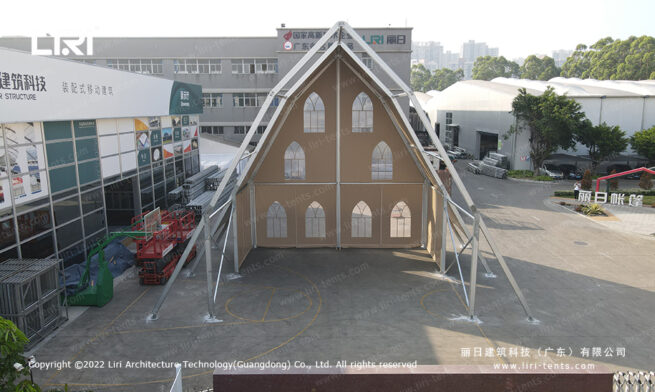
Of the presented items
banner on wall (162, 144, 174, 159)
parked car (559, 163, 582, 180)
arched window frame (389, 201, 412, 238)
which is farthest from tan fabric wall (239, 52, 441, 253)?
parked car (559, 163, 582, 180)

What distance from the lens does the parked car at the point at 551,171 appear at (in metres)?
49.3

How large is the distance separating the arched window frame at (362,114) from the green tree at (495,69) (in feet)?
475

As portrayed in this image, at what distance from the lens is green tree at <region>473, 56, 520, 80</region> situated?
155625 millimetres

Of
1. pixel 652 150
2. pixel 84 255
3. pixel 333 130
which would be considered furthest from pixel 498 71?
pixel 84 255

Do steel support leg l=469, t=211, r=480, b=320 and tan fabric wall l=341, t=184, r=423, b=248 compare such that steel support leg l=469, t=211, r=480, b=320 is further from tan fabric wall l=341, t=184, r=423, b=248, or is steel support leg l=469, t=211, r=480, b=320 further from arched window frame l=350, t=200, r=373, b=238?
arched window frame l=350, t=200, r=373, b=238

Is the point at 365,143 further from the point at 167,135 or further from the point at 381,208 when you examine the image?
the point at 167,135

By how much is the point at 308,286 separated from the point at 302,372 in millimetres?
9824

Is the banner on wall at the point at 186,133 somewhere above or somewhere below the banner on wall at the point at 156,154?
above

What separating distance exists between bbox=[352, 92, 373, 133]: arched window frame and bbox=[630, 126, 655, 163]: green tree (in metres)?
38.6

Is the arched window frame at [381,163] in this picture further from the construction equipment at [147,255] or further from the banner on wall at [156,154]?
the banner on wall at [156,154]

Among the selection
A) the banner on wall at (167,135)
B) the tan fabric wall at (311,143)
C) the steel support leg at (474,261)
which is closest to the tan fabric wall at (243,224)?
the tan fabric wall at (311,143)

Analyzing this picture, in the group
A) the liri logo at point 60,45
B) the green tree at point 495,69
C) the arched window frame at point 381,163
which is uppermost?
the green tree at point 495,69

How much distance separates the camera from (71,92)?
19.6 meters

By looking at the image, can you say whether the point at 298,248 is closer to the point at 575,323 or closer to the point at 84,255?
the point at 84,255
